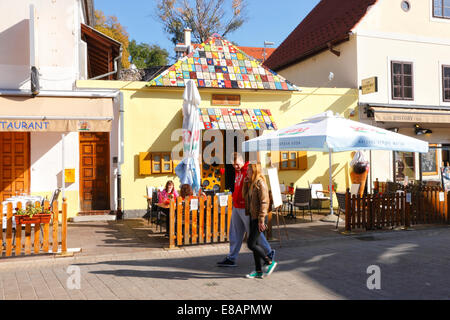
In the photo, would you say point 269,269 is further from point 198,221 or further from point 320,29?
point 320,29

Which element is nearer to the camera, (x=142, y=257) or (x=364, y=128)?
(x=142, y=257)

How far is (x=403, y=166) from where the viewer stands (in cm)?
1541

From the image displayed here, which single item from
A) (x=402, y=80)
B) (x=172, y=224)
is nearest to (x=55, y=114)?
(x=172, y=224)

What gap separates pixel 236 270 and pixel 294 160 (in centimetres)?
780

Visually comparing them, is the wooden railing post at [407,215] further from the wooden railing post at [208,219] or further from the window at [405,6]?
the window at [405,6]

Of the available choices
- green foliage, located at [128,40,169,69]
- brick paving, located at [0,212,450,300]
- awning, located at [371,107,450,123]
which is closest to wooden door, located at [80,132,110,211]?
brick paving, located at [0,212,450,300]

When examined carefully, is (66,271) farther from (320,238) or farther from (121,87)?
(121,87)

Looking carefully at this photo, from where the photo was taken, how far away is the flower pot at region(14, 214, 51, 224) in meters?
7.11

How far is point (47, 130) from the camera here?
1077 cm

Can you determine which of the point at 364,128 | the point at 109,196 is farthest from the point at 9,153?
the point at 364,128

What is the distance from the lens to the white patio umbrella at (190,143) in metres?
9.55

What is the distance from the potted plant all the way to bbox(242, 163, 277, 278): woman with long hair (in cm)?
378

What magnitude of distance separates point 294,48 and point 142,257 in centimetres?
1468

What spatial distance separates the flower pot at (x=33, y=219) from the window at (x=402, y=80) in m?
12.8
